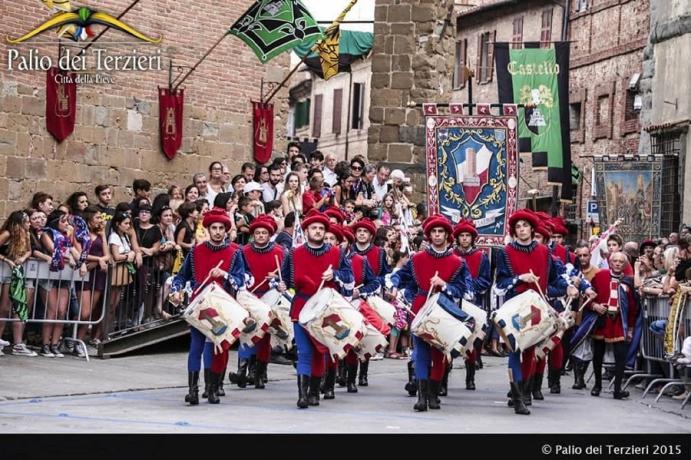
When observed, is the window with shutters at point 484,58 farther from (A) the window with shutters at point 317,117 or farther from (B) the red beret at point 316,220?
(B) the red beret at point 316,220

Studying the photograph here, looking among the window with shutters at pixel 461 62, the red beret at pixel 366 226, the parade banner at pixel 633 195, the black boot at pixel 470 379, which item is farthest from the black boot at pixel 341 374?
the window with shutters at pixel 461 62

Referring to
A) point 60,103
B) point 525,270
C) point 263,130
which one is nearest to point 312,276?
point 525,270

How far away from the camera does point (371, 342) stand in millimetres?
16672

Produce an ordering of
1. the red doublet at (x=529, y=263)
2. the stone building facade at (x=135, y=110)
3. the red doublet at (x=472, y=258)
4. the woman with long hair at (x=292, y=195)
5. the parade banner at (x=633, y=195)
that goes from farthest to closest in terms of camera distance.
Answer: the parade banner at (x=633, y=195) → the stone building facade at (x=135, y=110) → the woman with long hair at (x=292, y=195) → the red doublet at (x=472, y=258) → the red doublet at (x=529, y=263)

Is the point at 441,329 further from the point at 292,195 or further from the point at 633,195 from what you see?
the point at 633,195

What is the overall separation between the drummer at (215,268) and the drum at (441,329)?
168 cm

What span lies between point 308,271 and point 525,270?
204cm

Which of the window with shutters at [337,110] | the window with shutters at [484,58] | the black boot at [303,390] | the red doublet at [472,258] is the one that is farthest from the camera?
the window with shutters at [337,110]

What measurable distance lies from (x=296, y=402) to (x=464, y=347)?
1683mm

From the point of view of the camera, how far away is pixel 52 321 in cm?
1855

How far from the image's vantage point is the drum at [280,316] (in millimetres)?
16781

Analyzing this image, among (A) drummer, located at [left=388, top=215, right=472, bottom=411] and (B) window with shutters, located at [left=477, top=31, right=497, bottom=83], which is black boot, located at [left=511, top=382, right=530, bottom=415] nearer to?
(A) drummer, located at [left=388, top=215, right=472, bottom=411]
